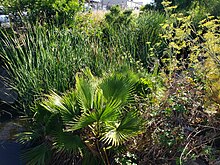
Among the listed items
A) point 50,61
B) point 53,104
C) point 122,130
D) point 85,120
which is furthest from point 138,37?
point 85,120

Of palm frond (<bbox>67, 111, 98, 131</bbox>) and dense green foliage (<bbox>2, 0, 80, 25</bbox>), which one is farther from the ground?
dense green foliage (<bbox>2, 0, 80, 25</bbox>)

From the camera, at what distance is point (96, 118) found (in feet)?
8.06

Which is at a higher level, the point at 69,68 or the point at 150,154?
the point at 69,68

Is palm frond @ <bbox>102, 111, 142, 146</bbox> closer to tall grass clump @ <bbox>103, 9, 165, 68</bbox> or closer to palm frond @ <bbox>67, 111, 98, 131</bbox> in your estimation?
palm frond @ <bbox>67, 111, 98, 131</bbox>

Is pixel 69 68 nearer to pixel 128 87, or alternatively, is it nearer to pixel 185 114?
pixel 128 87

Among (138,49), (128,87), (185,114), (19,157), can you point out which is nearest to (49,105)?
(128,87)

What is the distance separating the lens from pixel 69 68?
3533 millimetres

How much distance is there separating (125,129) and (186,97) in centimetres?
71

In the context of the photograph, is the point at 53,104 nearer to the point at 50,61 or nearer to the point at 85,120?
the point at 85,120

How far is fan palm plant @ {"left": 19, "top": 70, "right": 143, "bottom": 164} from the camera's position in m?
2.49

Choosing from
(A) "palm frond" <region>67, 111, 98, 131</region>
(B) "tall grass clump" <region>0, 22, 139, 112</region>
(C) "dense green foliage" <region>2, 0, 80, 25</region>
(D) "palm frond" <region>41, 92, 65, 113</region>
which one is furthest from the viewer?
(C) "dense green foliage" <region>2, 0, 80, 25</region>

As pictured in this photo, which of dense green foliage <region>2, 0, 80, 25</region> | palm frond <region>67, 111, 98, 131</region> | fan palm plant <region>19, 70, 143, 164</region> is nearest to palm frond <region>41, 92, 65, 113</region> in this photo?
fan palm plant <region>19, 70, 143, 164</region>

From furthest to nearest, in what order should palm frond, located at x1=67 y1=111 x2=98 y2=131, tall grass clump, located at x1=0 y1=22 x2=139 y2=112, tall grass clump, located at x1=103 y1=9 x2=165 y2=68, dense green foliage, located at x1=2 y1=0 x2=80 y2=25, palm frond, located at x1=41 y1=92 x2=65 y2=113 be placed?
1. dense green foliage, located at x1=2 y1=0 x2=80 y2=25
2. tall grass clump, located at x1=103 y1=9 x2=165 y2=68
3. tall grass clump, located at x1=0 y1=22 x2=139 y2=112
4. palm frond, located at x1=41 y1=92 x2=65 y2=113
5. palm frond, located at x1=67 y1=111 x2=98 y2=131

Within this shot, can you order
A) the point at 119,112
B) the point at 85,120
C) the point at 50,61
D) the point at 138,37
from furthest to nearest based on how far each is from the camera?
the point at 138,37 < the point at 50,61 < the point at 119,112 < the point at 85,120
